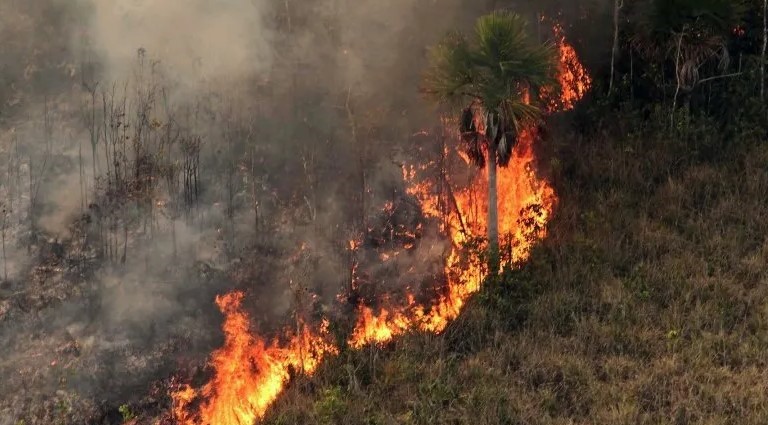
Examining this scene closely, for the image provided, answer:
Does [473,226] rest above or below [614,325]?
above

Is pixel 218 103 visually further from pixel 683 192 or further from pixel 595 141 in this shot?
pixel 683 192

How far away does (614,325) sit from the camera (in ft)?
32.4

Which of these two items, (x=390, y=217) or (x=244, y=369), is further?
(x=390, y=217)

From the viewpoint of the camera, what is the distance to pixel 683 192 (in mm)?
12312

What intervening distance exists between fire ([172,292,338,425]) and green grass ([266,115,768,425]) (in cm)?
52

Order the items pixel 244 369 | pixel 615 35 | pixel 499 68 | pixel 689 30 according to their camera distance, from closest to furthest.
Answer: pixel 244 369 < pixel 499 68 < pixel 689 30 < pixel 615 35

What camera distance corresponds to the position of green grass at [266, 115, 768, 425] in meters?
8.59

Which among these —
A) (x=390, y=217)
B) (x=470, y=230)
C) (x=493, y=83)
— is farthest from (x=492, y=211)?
(x=493, y=83)

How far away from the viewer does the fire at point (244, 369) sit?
9875 millimetres

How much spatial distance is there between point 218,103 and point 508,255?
20.6 feet

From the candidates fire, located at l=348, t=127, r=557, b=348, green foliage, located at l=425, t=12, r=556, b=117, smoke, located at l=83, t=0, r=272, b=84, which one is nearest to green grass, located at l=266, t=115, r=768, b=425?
fire, located at l=348, t=127, r=557, b=348

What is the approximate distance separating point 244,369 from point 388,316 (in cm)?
254

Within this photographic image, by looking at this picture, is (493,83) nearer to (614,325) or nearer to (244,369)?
(614,325)

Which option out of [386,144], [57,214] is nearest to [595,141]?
[386,144]
